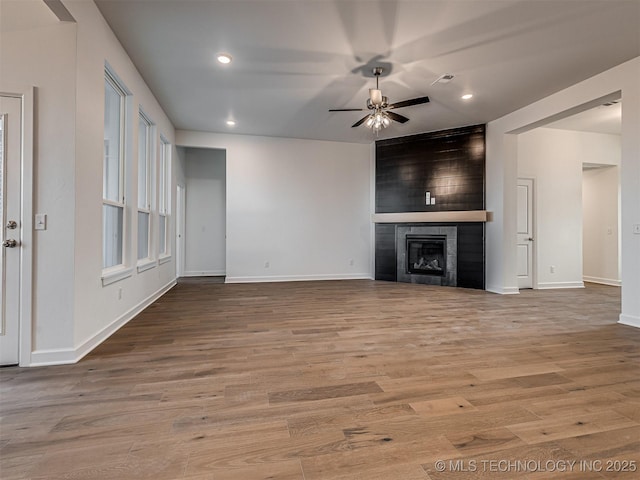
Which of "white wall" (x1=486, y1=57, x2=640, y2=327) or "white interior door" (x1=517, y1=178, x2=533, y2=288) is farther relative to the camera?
"white interior door" (x1=517, y1=178, x2=533, y2=288)

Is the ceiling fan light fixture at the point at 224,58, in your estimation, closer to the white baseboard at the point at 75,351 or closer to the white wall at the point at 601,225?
the white baseboard at the point at 75,351

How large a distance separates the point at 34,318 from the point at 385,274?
17.8 ft

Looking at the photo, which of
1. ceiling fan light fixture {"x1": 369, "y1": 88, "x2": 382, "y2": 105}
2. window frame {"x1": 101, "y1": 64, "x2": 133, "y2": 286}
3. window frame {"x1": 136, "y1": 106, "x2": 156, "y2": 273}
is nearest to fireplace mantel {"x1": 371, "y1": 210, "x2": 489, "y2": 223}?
ceiling fan light fixture {"x1": 369, "y1": 88, "x2": 382, "y2": 105}

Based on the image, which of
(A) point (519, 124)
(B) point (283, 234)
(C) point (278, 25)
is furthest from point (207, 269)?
(A) point (519, 124)

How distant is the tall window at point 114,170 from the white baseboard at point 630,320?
5567 mm

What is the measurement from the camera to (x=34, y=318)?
2219mm

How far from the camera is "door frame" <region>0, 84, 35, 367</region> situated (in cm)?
219

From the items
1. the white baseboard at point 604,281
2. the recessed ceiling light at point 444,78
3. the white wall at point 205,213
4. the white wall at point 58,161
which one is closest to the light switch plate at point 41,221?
the white wall at point 58,161

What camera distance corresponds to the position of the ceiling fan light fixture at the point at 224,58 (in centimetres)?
322

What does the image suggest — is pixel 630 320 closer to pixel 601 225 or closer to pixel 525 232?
pixel 525 232

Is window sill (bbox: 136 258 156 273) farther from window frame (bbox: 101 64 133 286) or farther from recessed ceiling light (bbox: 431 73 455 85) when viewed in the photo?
recessed ceiling light (bbox: 431 73 455 85)

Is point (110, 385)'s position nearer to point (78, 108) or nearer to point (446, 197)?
point (78, 108)

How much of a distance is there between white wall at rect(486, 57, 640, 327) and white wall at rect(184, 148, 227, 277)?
5.74 meters

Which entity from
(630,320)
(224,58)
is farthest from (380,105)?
(630,320)
